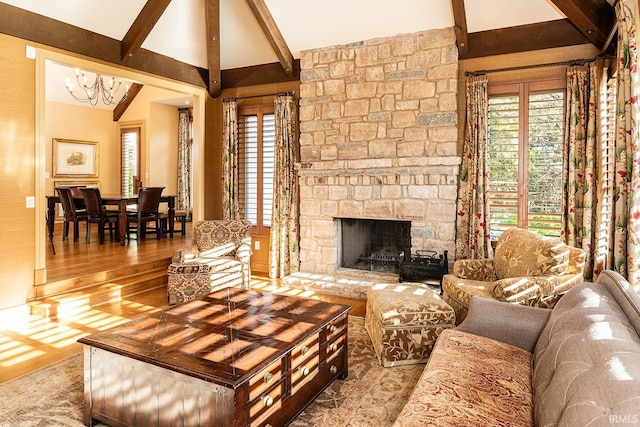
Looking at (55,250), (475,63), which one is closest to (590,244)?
(475,63)

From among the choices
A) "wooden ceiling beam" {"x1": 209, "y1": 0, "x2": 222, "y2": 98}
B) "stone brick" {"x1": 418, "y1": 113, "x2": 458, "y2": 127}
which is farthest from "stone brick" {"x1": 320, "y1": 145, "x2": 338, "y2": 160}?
"wooden ceiling beam" {"x1": 209, "y1": 0, "x2": 222, "y2": 98}

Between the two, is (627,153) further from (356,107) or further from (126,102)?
(126,102)

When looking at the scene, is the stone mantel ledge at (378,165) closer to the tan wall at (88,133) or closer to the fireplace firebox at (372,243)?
the fireplace firebox at (372,243)

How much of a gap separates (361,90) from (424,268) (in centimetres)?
235

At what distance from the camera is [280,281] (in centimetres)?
593

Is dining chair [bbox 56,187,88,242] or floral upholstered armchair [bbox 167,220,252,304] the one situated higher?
dining chair [bbox 56,187,88,242]

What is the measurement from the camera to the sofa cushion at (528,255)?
3.48 m

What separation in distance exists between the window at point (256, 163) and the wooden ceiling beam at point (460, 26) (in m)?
2.74

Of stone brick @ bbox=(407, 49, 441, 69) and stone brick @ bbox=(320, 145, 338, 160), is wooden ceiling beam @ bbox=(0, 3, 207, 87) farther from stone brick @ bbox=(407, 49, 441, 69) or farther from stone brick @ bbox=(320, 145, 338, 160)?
stone brick @ bbox=(407, 49, 441, 69)

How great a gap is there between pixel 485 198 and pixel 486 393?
3.26 metres

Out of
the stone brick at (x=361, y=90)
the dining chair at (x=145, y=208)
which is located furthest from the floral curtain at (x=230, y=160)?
the stone brick at (x=361, y=90)

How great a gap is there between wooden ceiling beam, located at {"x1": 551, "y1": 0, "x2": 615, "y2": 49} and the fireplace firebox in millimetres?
2699

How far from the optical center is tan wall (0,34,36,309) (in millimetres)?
4172

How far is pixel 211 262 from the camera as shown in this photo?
190 inches
